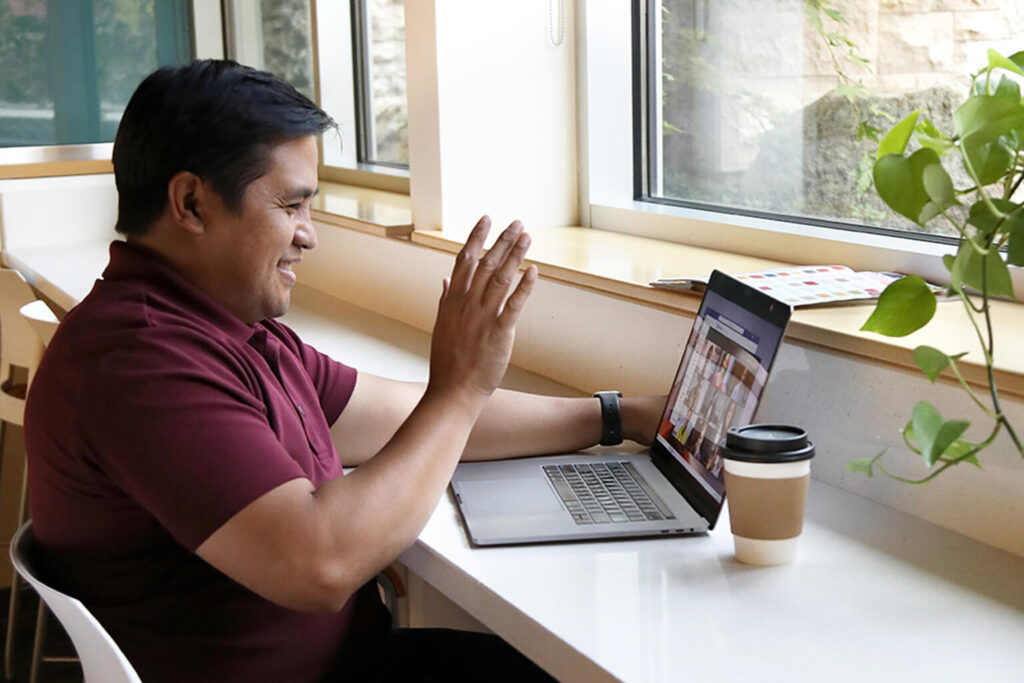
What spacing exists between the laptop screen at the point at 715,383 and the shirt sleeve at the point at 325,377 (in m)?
0.43

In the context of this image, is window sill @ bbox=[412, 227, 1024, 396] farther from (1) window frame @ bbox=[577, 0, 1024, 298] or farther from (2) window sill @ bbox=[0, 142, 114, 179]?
(2) window sill @ bbox=[0, 142, 114, 179]

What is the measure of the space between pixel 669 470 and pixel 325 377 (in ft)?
1.60

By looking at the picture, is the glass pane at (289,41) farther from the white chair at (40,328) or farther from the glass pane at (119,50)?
the white chair at (40,328)

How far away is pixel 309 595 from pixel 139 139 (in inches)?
20.8

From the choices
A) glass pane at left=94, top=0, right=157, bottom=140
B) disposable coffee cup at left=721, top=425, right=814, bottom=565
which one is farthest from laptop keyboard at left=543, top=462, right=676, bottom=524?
glass pane at left=94, top=0, right=157, bottom=140

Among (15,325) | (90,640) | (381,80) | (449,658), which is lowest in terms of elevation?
(449,658)

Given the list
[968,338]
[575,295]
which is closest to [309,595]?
[968,338]

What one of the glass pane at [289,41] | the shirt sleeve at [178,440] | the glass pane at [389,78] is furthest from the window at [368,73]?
the shirt sleeve at [178,440]

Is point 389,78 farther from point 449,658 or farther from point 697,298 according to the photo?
point 449,658

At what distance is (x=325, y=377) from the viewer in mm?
1613

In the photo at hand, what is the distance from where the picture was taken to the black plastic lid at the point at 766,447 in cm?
117

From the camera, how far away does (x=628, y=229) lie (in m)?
2.46

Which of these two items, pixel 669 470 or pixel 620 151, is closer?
pixel 669 470

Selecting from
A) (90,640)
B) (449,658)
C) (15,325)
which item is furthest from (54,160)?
(90,640)
